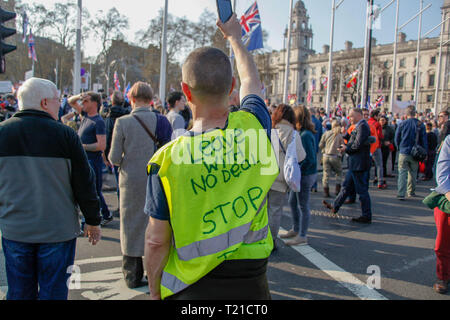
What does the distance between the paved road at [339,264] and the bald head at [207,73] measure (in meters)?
2.73

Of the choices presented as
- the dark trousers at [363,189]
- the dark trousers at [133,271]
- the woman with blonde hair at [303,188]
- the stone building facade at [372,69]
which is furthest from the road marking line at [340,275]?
the stone building facade at [372,69]

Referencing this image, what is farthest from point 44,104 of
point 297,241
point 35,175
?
point 297,241

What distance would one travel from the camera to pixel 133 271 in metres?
3.72

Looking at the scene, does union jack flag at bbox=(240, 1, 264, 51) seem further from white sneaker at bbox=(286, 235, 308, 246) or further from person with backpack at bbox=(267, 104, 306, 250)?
white sneaker at bbox=(286, 235, 308, 246)

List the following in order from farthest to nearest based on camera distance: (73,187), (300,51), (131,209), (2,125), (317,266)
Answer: (300,51)
(317,266)
(131,209)
(73,187)
(2,125)

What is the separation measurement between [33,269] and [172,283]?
1558 millimetres

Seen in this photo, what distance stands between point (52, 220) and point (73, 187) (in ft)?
0.90

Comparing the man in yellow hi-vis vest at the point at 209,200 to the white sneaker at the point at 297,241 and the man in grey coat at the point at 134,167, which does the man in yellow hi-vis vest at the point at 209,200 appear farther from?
the white sneaker at the point at 297,241

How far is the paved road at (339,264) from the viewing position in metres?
3.71

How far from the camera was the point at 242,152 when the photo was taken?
1.50m

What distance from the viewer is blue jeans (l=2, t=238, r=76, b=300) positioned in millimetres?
2453
